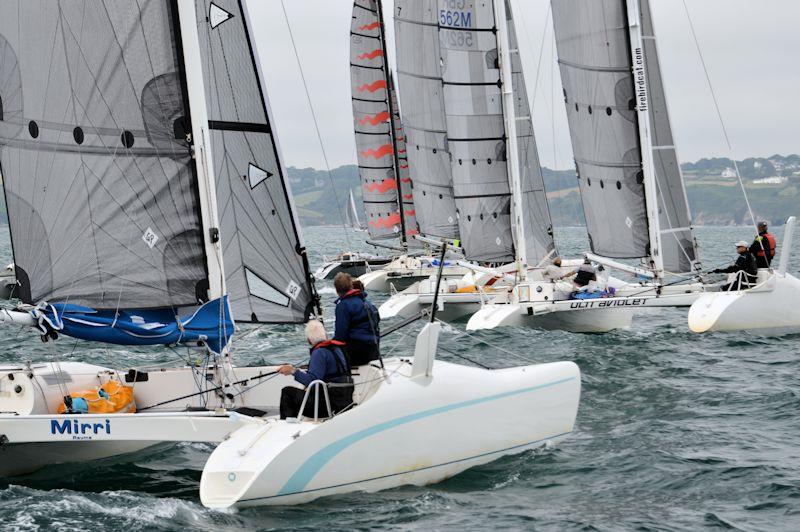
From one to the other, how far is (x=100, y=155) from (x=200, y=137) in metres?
A: 0.82

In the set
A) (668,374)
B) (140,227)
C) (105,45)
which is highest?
(105,45)

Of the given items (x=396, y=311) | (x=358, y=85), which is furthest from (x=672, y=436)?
Result: (x=358, y=85)

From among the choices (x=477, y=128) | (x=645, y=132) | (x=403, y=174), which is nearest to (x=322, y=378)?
(x=645, y=132)

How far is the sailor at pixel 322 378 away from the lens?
812 cm

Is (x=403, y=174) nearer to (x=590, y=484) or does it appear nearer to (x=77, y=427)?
(x=590, y=484)

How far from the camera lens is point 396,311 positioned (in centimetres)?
1905

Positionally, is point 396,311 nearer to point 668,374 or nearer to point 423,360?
point 668,374

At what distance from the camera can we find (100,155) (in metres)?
8.95

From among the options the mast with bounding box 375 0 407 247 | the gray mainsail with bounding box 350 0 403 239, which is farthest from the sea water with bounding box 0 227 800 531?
the gray mainsail with bounding box 350 0 403 239

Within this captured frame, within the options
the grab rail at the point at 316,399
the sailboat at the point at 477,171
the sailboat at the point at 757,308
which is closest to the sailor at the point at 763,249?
the sailboat at the point at 757,308

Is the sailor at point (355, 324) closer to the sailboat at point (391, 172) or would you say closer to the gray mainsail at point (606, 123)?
the gray mainsail at point (606, 123)

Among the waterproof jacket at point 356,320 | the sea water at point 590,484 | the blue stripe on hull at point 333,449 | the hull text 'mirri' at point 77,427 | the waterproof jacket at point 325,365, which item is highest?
the waterproof jacket at point 356,320

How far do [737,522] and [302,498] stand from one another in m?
2.89

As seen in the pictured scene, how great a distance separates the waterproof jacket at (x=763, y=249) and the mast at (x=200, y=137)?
10668 millimetres
